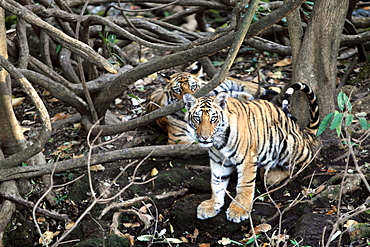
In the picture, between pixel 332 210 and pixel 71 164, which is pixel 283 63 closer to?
pixel 332 210

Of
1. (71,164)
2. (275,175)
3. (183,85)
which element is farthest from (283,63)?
(71,164)

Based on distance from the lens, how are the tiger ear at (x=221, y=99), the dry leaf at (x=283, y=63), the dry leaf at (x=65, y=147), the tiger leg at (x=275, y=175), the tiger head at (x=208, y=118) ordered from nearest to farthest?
the tiger head at (x=208, y=118) < the tiger ear at (x=221, y=99) < the tiger leg at (x=275, y=175) < the dry leaf at (x=65, y=147) < the dry leaf at (x=283, y=63)

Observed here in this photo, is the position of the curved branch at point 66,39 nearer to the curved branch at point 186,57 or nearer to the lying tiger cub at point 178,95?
the curved branch at point 186,57

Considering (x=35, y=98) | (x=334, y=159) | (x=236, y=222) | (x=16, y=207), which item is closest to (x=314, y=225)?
(x=236, y=222)

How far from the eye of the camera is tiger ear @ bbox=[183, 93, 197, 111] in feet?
13.4

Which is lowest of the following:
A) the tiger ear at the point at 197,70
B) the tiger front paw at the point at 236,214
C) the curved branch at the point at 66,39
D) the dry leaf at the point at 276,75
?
the dry leaf at the point at 276,75

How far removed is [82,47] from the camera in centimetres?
343

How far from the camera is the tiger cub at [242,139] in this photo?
4.12 m

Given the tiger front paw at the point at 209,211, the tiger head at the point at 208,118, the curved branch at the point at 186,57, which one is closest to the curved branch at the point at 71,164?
the curved branch at the point at 186,57

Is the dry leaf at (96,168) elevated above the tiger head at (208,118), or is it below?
below

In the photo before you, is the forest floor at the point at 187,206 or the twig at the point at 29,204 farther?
the twig at the point at 29,204

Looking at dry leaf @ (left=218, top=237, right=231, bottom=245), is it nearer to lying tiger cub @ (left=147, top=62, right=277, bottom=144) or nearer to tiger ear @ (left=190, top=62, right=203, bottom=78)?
lying tiger cub @ (left=147, top=62, right=277, bottom=144)

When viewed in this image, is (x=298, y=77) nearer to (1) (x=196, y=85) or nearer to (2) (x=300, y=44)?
(2) (x=300, y=44)

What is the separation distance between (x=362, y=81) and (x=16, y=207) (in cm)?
429
